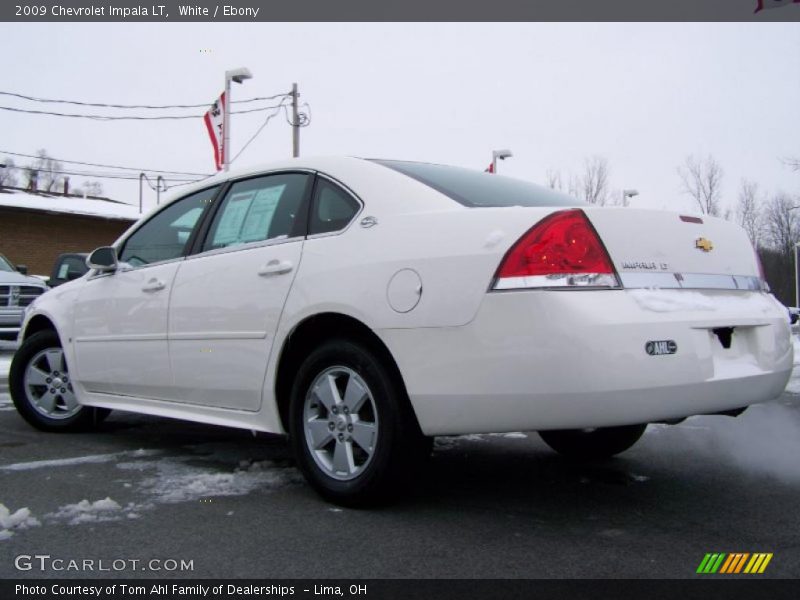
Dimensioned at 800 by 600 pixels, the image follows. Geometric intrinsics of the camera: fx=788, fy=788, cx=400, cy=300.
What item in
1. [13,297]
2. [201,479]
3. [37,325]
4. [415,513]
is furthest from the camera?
[13,297]

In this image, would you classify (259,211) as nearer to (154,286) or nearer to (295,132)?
(154,286)

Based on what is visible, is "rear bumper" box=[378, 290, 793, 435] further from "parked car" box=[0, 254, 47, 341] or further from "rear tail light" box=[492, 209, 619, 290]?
"parked car" box=[0, 254, 47, 341]

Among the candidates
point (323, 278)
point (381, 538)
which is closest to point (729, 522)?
point (381, 538)

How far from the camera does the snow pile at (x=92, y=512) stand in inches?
124

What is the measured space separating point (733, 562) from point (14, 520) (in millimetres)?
2673

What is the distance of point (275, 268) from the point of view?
3600mm

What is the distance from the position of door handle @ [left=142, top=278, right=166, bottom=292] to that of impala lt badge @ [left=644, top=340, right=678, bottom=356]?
8.63ft

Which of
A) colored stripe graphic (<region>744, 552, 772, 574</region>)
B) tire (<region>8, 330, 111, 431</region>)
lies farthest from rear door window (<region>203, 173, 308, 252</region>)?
colored stripe graphic (<region>744, 552, 772, 574</region>)

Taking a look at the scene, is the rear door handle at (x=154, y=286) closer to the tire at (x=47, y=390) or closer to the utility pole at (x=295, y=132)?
the tire at (x=47, y=390)

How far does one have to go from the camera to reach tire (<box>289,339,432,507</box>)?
3.08m

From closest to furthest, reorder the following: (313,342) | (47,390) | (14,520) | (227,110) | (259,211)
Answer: (14,520)
(313,342)
(259,211)
(47,390)
(227,110)
